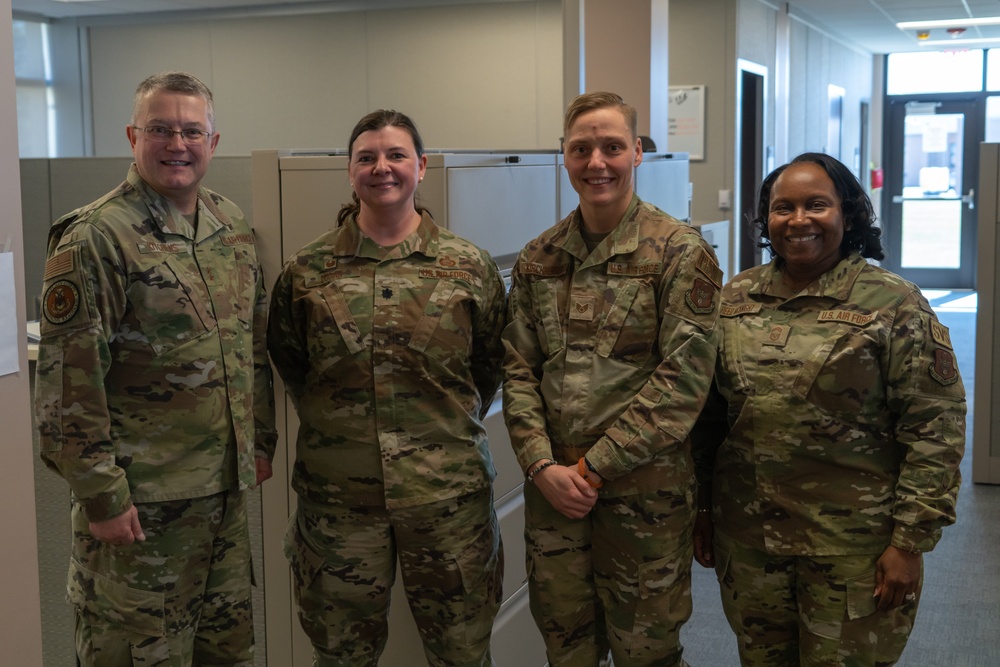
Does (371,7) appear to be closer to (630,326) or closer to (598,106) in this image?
(598,106)

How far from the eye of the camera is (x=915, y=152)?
12.5 meters

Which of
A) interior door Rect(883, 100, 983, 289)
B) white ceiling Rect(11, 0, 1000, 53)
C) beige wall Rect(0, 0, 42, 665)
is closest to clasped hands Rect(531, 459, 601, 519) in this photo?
beige wall Rect(0, 0, 42, 665)

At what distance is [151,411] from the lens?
190cm

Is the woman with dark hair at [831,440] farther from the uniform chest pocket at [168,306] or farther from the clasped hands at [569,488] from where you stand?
the uniform chest pocket at [168,306]

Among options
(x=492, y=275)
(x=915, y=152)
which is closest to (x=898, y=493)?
(x=492, y=275)

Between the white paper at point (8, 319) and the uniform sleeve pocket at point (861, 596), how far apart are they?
1613 millimetres

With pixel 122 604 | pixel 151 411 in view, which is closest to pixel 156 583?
pixel 122 604

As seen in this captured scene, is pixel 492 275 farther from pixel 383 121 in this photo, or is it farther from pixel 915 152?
pixel 915 152

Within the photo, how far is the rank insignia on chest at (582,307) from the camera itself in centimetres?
197

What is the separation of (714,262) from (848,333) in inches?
11.6

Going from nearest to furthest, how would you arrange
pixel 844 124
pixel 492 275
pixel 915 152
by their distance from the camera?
pixel 492 275 → pixel 844 124 → pixel 915 152

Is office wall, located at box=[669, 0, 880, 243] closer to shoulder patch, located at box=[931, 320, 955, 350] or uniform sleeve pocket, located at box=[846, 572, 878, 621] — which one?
shoulder patch, located at box=[931, 320, 955, 350]

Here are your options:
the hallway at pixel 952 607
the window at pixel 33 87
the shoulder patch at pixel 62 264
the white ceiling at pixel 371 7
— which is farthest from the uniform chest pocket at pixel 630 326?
the window at pixel 33 87

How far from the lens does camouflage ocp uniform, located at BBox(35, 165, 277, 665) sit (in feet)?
5.88
